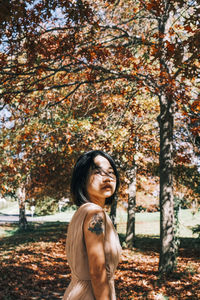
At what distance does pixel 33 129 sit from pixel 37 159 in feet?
6.71

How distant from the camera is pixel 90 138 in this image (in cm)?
1065

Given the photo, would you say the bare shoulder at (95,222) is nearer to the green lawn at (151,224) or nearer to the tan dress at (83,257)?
the tan dress at (83,257)

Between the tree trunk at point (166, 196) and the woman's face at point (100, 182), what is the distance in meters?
7.39

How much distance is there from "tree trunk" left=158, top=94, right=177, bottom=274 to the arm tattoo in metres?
7.77

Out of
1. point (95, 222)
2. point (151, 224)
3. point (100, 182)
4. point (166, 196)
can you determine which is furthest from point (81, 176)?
point (151, 224)

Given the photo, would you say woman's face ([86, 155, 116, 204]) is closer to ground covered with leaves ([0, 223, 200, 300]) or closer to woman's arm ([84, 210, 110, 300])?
woman's arm ([84, 210, 110, 300])

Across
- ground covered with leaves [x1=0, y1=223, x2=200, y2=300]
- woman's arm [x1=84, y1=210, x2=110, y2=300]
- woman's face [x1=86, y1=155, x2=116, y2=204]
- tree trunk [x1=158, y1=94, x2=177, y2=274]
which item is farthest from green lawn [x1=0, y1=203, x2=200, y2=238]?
woman's arm [x1=84, y1=210, x2=110, y2=300]

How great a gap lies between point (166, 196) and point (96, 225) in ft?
25.7

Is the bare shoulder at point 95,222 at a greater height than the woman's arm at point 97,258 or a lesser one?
greater

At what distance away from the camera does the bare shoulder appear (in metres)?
1.81

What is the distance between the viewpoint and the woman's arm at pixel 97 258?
1.76 meters

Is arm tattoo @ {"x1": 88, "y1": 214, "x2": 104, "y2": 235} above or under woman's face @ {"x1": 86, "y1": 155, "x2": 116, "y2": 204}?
under

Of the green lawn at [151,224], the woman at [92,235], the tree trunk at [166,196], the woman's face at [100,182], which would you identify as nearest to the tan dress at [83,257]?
the woman at [92,235]

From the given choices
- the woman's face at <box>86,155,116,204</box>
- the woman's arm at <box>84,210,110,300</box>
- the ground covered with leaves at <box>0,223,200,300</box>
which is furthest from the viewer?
the ground covered with leaves at <box>0,223,200,300</box>
